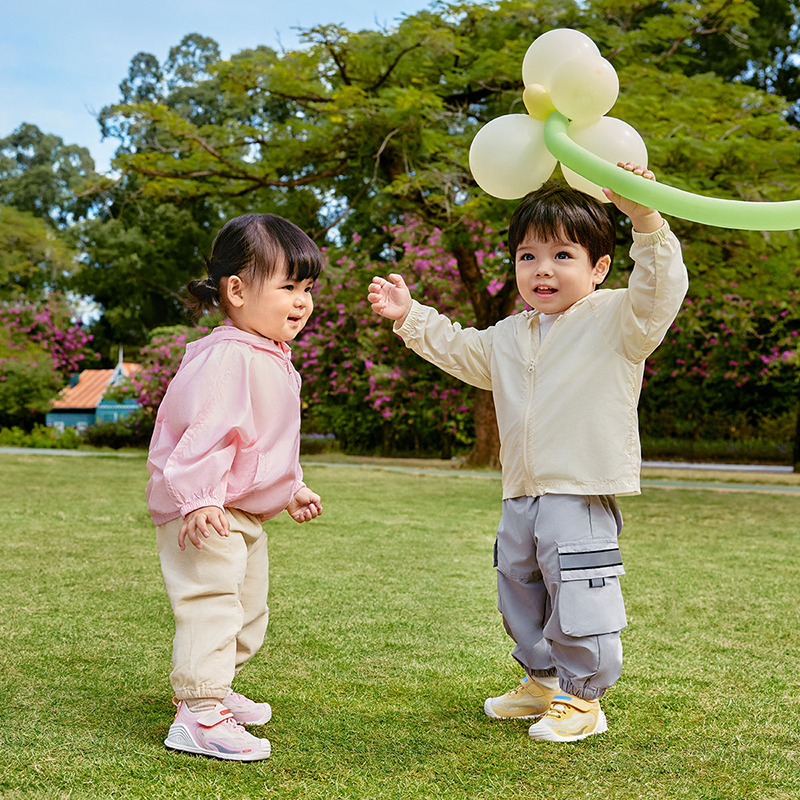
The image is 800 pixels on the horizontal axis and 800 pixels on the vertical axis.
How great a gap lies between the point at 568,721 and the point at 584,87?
1.61m

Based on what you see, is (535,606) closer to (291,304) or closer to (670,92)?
(291,304)

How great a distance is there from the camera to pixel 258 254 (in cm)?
→ 225

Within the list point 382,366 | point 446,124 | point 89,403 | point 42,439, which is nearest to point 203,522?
point 446,124

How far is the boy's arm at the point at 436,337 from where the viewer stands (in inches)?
96.6

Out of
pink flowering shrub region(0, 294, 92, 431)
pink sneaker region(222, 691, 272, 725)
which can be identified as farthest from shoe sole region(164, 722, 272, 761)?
pink flowering shrub region(0, 294, 92, 431)

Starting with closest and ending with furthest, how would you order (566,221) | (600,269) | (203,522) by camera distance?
(203,522), (566,221), (600,269)

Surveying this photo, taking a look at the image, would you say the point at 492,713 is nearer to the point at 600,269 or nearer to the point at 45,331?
the point at 600,269

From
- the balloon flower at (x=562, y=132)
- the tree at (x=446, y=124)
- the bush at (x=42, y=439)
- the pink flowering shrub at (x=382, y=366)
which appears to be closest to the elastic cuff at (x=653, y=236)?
the balloon flower at (x=562, y=132)

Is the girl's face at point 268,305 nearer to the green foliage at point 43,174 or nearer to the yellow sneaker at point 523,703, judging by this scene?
the yellow sneaker at point 523,703

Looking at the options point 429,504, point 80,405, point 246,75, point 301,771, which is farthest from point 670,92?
point 80,405

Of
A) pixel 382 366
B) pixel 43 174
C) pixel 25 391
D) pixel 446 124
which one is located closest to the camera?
pixel 446 124

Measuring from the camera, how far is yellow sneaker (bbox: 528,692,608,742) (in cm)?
213

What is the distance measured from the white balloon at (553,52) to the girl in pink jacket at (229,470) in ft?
2.57

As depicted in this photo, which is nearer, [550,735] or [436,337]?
[550,735]
